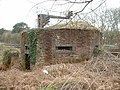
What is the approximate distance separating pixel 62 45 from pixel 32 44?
177 cm

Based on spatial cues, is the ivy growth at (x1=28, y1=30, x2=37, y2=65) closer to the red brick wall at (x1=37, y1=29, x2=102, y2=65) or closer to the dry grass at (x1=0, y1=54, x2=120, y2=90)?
the red brick wall at (x1=37, y1=29, x2=102, y2=65)

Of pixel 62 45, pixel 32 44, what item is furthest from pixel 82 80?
pixel 32 44

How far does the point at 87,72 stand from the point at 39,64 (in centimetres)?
886

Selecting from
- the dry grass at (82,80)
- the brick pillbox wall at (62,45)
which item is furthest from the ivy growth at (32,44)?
the dry grass at (82,80)

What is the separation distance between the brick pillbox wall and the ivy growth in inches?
12.4

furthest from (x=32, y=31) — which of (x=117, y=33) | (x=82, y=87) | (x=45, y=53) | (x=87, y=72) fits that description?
(x=82, y=87)

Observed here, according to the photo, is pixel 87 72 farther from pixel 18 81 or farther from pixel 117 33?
pixel 117 33

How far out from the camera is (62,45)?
625 inches

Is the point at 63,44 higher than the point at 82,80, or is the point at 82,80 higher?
the point at 63,44

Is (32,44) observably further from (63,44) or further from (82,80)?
(82,80)

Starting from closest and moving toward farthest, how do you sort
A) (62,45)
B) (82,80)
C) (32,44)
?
(82,80) → (62,45) → (32,44)

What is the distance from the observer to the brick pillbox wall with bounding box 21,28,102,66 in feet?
52.1

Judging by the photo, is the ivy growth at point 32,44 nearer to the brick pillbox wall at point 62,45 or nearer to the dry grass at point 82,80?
the brick pillbox wall at point 62,45

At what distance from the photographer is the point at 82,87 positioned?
20.7 ft
